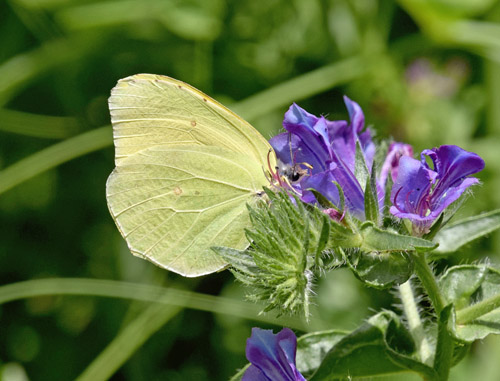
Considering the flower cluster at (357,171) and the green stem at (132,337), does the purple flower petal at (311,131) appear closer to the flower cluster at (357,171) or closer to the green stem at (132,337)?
the flower cluster at (357,171)

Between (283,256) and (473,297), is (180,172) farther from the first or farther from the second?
(473,297)

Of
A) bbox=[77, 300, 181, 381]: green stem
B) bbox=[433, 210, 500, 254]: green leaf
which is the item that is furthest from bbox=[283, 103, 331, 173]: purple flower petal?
bbox=[77, 300, 181, 381]: green stem

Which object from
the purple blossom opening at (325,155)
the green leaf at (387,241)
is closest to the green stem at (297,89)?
the purple blossom opening at (325,155)

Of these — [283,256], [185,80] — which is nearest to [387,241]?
[283,256]

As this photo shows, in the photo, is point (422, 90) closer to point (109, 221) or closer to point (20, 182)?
point (109, 221)

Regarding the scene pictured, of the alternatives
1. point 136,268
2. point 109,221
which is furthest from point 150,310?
point 109,221

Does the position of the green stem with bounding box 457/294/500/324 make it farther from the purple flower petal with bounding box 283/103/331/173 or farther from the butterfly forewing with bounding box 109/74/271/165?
the butterfly forewing with bounding box 109/74/271/165
